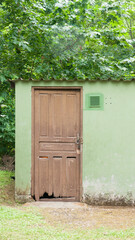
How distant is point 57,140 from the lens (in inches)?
218

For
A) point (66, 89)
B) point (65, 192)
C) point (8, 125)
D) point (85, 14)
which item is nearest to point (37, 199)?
point (65, 192)

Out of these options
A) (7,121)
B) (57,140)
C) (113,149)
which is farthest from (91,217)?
(7,121)

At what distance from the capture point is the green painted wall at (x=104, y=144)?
5.45 meters

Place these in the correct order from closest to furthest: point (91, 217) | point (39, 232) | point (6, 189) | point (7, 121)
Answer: point (39, 232) < point (91, 217) < point (6, 189) < point (7, 121)

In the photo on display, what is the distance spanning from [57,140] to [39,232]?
2.10 meters

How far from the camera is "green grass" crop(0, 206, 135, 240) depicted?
362cm

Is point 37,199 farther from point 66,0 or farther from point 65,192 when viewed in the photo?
point 66,0

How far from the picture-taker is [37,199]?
549cm

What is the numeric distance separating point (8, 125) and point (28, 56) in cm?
220

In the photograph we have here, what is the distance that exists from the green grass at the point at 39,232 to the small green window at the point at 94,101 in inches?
90.0

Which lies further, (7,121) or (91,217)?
(7,121)

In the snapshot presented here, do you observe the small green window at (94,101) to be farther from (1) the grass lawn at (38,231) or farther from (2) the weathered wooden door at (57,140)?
(1) the grass lawn at (38,231)

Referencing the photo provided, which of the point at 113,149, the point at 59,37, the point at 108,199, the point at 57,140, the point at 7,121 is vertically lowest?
the point at 108,199

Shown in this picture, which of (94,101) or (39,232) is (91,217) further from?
(94,101)
